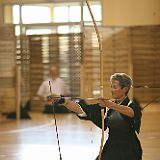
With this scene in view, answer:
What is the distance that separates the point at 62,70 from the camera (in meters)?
8.97

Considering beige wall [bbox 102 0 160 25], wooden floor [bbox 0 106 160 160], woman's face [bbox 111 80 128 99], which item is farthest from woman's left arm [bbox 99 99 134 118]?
beige wall [bbox 102 0 160 25]

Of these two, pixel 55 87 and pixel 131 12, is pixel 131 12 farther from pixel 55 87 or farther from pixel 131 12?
pixel 55 87

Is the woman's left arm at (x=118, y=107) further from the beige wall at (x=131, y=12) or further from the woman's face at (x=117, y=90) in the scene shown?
the beige wall at (x=131, y=12)

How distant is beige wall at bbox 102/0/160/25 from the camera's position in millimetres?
8867

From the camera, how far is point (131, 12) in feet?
29.3

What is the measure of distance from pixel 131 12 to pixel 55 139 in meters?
4.32

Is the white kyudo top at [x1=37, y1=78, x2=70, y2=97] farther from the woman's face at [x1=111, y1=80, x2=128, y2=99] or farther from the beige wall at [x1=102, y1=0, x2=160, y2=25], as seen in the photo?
the woman's face at [x1=111, y1=80, x2=128, y2=99]

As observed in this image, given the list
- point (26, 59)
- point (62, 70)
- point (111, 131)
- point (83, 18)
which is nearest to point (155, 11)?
point (83, 18)

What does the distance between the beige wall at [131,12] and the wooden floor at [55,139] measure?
2178 mm

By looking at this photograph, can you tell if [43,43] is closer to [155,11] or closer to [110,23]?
[110,23]

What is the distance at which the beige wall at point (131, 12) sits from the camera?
8867 millimetres

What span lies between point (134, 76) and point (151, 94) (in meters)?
0.53

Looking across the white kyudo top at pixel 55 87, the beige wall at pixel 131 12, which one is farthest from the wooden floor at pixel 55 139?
the beige wall at pixel 131 12

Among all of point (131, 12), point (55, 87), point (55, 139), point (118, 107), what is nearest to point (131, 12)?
point (131, 12)
